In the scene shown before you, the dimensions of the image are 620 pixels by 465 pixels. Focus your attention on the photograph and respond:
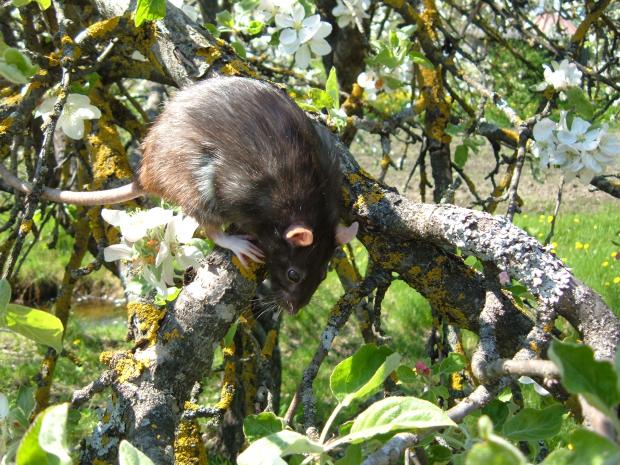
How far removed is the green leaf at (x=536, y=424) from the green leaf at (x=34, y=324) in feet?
3.01

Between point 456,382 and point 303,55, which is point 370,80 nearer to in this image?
point 303,55

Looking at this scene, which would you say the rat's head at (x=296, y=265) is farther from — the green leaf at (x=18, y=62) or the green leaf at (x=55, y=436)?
the green leaf at (x=55, y=436)

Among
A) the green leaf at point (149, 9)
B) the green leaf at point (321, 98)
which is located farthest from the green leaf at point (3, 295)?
the green leaf at point (321, 98)

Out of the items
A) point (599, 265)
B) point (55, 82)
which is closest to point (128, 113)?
point (55, 82)

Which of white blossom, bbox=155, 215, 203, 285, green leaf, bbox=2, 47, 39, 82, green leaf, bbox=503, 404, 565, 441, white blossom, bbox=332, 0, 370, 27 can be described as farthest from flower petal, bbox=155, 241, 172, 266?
white blossom, bbox=332, 0, 370, 27

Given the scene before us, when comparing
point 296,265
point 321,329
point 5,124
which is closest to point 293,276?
point 296,265

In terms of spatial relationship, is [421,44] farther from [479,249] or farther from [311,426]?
[311,426]

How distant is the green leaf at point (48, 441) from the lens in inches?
34.1

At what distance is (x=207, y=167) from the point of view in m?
2.84

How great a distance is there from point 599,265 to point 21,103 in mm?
5280

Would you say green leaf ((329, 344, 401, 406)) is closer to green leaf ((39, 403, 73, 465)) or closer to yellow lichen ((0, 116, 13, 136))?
green leaf ((39, 403, 73, 465))

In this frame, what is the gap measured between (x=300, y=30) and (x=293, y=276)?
965 mm

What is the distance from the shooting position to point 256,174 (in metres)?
2.84

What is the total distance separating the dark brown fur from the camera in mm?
2730
